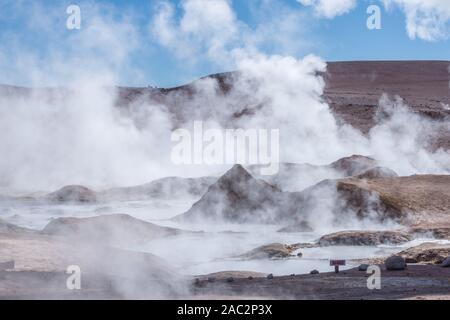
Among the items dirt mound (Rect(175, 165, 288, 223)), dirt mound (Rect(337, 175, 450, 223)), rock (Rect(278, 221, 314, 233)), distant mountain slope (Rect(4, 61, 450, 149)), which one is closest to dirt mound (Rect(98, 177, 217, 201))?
dirt mound (Rect(175, 165, 288, 223))

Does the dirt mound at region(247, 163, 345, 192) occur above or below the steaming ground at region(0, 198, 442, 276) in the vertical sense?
above

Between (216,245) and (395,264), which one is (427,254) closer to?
(395,264)

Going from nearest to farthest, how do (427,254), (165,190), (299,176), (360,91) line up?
1. (427,254)
2. (299,176)
3. (165,190)
4. (360,91)

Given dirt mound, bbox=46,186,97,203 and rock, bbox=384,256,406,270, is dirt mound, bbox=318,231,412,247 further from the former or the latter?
dirt mound, bbox=46,186,97,203

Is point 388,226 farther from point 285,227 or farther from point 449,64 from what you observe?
point 449,64

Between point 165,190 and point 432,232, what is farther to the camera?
point 165,190

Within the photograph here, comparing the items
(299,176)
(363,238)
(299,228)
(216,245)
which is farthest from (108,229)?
(299,176)
